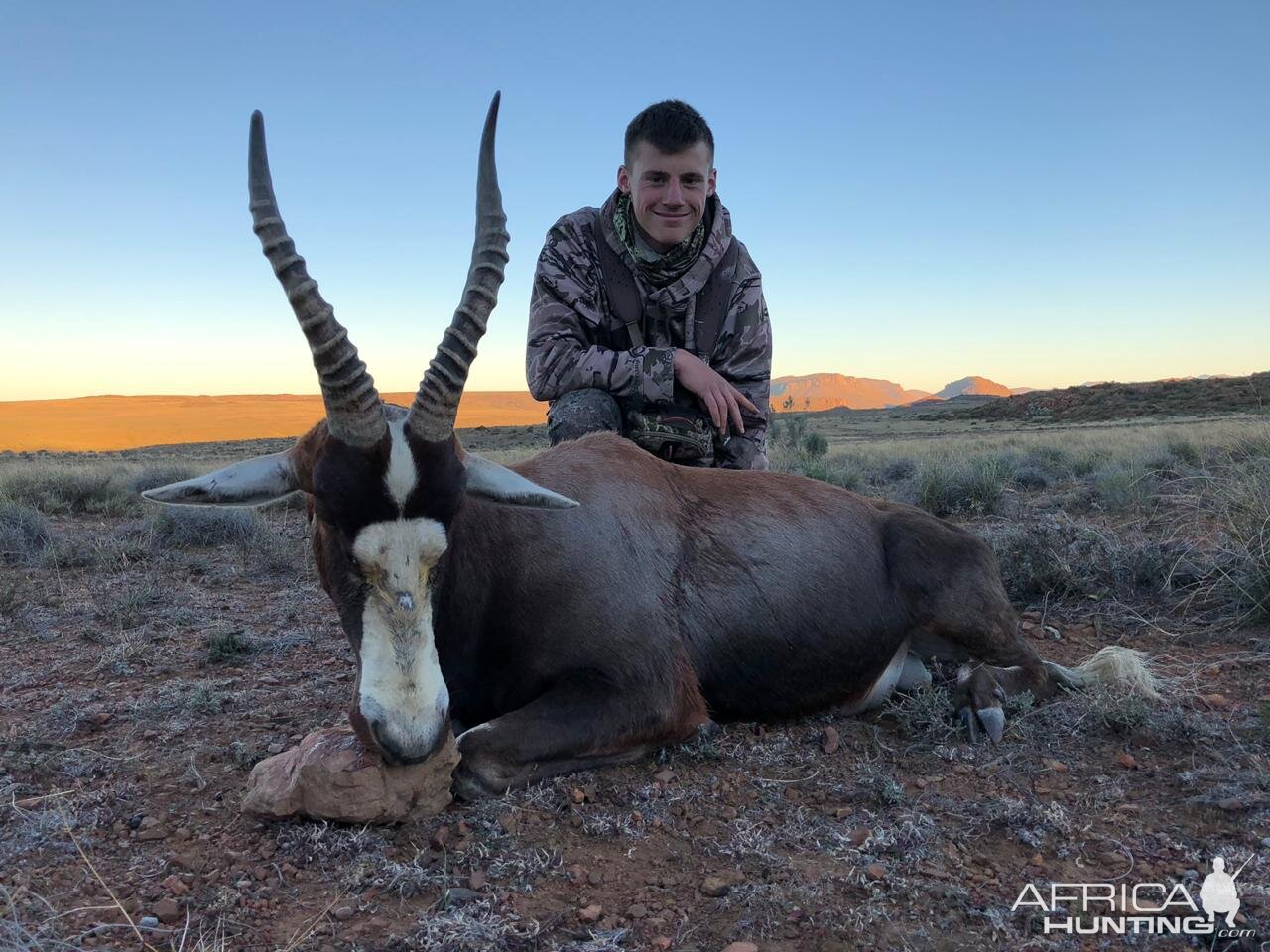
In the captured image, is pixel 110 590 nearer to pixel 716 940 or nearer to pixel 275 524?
pixel 275 524

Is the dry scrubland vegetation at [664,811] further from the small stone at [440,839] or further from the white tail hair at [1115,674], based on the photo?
the white tail hair at [1115,674]

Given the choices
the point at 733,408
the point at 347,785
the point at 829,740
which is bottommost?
the point at 829,740

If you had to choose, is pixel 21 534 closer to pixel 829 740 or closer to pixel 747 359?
pixel 747 359

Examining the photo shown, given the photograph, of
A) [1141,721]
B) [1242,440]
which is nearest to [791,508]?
[1141,721]

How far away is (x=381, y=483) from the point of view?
321 centimetres

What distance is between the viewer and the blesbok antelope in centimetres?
323

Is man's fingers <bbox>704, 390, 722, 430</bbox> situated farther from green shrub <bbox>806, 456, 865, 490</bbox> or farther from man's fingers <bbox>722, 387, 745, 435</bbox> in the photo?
green shrub <bbox>806, 456, 865, 490</bbox>

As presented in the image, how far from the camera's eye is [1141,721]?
4125 millimetres

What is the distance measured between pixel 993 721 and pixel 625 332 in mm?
3653

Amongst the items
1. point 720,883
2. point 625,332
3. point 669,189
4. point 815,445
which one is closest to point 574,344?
point 625,332

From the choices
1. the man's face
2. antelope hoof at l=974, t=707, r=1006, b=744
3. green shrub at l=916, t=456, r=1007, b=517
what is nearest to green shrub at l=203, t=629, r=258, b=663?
the man's face

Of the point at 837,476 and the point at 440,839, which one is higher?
the point at 837,476

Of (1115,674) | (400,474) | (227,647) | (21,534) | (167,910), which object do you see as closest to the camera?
(167,910)

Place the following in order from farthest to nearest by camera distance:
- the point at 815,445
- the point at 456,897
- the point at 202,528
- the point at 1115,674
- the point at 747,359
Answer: the point at 815,445 → the point at 202,528 → the point at 747,359 → the point at 1115,674 → the point at 456,897
